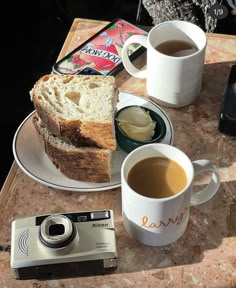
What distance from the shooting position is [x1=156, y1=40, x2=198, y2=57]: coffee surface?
3.82 ft

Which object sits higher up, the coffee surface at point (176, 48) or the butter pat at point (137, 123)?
the coffee surface at point (176, 48)

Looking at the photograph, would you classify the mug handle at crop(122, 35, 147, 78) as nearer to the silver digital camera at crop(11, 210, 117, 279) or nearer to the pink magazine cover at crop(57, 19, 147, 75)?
the pink magazine cover at crop(57, 19, 147, 75)

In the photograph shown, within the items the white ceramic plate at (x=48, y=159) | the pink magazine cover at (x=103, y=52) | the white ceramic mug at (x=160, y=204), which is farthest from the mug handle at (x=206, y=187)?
the pink magazine cover at (x=103, y=52)

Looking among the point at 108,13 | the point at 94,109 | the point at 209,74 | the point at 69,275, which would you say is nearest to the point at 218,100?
the point at 209,74

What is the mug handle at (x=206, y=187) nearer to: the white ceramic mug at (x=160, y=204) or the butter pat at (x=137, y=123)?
the white ceramic mug at (x=160, y=204)

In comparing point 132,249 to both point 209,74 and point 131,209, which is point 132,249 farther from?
point 209,74

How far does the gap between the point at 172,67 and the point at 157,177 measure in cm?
27

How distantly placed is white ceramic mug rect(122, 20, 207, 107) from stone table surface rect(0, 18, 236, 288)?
3 centimetres

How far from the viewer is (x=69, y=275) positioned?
905 mm

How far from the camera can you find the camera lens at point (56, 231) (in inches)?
34.1

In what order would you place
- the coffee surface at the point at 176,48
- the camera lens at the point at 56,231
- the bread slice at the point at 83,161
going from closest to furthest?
the camera lens at the point at 56,231, the bread slice at the point at 83,161, the coffee surface at the point at 176,48

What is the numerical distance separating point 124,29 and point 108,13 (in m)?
0.54

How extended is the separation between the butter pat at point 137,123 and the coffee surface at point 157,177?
13 cm

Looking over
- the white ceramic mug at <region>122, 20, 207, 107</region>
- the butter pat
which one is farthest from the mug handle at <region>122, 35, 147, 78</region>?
the butter pat
